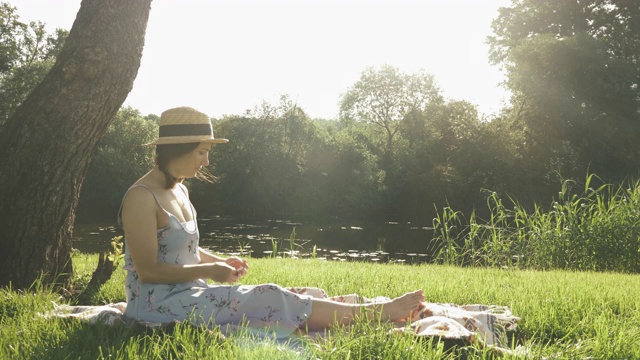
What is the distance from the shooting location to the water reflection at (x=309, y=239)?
58.5 feet

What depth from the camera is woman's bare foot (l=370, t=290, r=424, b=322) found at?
3461 mm

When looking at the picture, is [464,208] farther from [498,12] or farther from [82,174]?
[82,174]

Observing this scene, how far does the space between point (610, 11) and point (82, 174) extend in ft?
108

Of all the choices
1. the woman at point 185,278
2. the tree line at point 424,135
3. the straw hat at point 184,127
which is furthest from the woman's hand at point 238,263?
the tree line at point 424,135

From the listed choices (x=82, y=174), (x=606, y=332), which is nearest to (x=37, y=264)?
(x=82, y=174)

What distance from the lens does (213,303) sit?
3.43 metres

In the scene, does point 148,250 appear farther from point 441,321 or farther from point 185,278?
point 441,321

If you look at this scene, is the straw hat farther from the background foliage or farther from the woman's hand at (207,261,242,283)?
the background foliage

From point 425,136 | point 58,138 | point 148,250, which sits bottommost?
point 148,250

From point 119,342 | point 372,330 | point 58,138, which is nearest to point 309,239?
point 58,138

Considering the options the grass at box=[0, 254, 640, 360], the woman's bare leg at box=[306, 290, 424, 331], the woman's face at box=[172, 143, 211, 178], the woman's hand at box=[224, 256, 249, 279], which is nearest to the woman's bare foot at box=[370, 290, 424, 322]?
the woman's bare leg at box=[306, 290, 424, 331]

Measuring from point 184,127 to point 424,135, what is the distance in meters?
38.5

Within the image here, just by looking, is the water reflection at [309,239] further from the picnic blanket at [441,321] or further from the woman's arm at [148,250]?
the woman's arm at [148,250]

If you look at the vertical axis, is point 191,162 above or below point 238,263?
above
